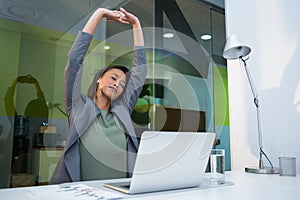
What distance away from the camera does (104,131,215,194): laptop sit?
1.94 feet

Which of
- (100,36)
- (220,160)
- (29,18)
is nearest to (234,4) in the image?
(220,160)

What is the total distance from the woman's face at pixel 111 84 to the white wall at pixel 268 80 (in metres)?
0.67

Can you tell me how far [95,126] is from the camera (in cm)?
111

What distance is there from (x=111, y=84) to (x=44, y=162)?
1.55 meters

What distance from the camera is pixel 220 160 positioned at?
0.85m

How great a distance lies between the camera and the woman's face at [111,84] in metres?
1.19

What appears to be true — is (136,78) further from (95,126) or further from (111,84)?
(95,126)

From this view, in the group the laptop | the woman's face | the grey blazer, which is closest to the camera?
the laptop

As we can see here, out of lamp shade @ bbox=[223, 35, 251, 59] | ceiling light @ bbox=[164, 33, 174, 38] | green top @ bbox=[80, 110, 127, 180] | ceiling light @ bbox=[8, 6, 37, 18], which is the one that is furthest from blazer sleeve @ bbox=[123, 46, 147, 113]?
ceiling light @ bbox=[8, 6, 37, 18]

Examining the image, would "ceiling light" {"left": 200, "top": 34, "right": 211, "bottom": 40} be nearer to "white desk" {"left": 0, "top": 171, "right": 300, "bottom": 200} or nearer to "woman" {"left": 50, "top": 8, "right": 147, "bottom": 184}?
"woman" {"left": 50, "top": 8, "right": 147, "bottom": 184}

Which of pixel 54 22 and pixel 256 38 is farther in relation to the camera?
pixel 54 22

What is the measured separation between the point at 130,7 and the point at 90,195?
2.55 metres

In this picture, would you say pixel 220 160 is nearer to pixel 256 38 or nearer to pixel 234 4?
pixel 256 38

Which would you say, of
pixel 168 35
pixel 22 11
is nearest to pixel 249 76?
pixel 168 35
